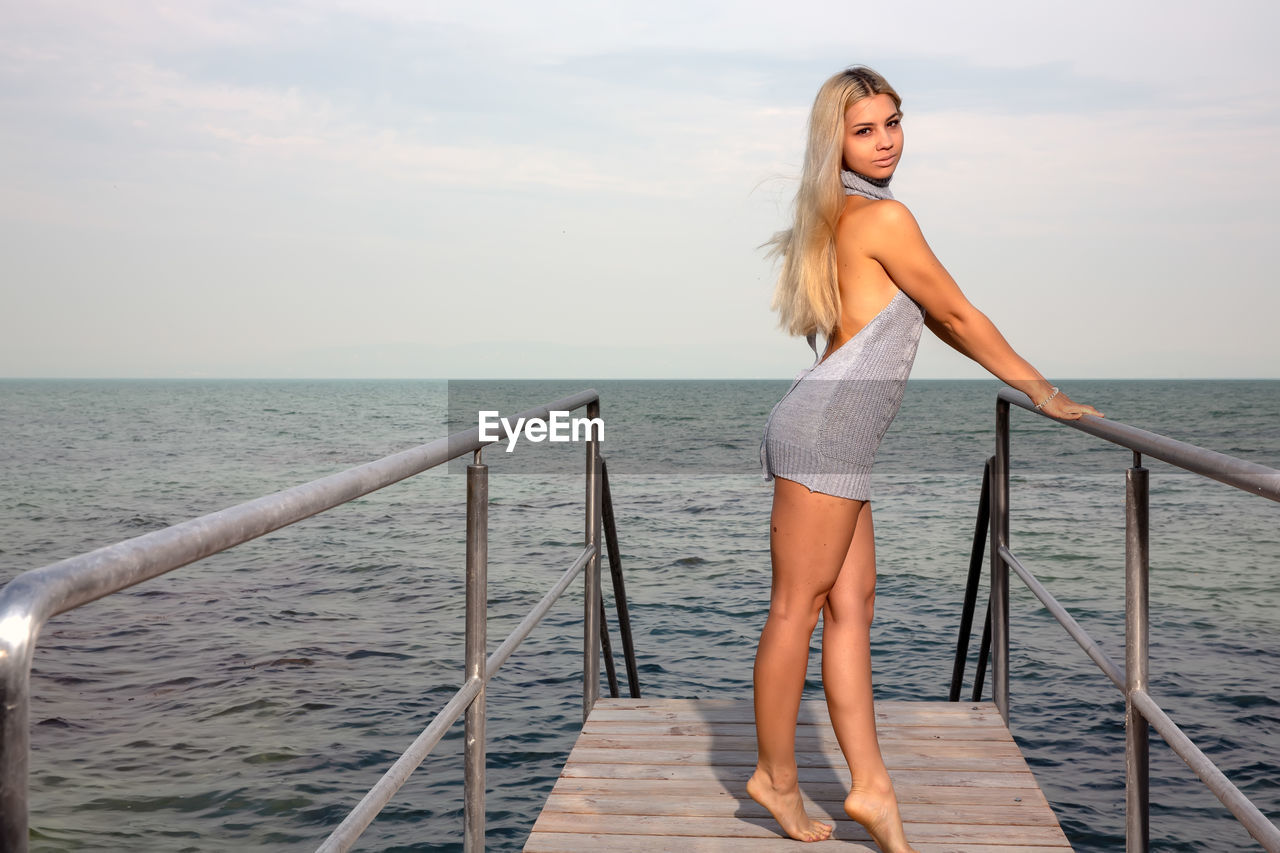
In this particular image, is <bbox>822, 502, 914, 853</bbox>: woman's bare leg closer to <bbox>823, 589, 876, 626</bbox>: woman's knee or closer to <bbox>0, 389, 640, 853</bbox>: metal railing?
<bbox>823, 589, 876, 626</bbox>: woman's knee

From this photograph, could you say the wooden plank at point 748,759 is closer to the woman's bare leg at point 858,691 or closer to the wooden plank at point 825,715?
the wooden plank at point 825,715

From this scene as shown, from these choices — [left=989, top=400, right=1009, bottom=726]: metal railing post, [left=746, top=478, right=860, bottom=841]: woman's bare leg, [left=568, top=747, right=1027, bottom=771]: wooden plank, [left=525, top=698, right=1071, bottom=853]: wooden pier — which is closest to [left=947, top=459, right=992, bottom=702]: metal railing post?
[left=989, top=400, right=1009, bottom=726]: metal railing post

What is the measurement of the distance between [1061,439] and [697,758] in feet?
126

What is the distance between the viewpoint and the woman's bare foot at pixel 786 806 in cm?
232

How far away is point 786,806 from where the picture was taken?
232 cm

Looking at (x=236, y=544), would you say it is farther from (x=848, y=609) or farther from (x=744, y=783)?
(x=744, y=783)

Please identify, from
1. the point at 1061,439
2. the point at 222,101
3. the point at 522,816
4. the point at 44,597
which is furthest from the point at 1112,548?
the point at 222,101

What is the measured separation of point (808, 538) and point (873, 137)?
2.55ft

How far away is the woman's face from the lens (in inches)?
80.7

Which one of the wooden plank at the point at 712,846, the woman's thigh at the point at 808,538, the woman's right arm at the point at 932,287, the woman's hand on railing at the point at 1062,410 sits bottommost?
the wooden plank at the point at 712,846

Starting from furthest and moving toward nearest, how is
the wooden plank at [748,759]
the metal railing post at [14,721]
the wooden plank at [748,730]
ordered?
the wooden plank at [748,730]
the wooden plank at [748,759]
the metal railing post at [14,721]

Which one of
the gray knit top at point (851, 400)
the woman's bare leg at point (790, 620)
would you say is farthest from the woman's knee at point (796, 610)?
the gray knit top at point (851, 400)

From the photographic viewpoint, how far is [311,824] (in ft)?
19.0

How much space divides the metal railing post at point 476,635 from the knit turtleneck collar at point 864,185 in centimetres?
87
